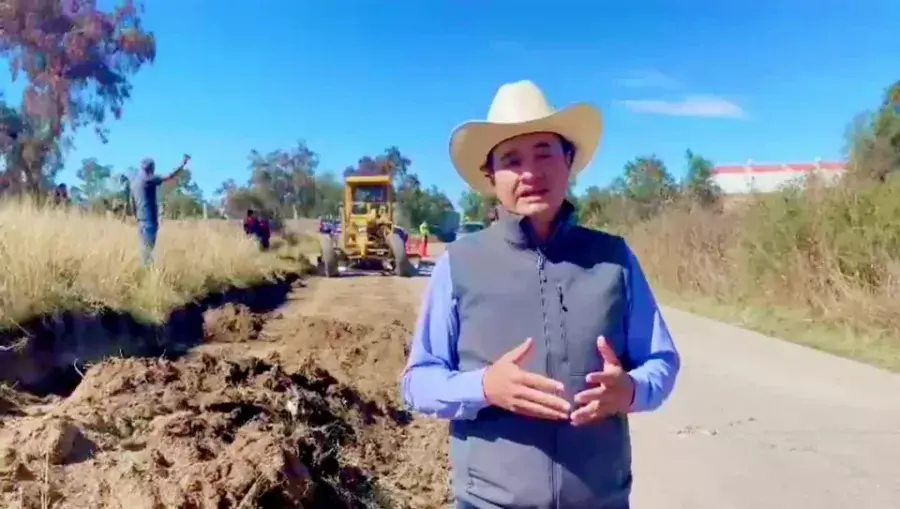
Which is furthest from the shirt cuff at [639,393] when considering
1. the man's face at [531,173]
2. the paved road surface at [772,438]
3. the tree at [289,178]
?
the tree at [289,178]

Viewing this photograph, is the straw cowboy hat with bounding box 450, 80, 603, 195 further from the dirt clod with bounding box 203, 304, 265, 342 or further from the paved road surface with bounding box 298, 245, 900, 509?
the dirt clod with bounding box 203, 304, 265, 342

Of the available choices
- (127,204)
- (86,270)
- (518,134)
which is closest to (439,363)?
(518,134)

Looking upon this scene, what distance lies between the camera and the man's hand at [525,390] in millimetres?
2135

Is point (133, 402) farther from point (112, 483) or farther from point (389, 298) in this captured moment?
point (389, 298)

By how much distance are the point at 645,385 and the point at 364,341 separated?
30.9ft

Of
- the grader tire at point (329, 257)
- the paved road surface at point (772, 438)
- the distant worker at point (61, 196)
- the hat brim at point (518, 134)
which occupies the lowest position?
the paved road surface at point (772, 438)

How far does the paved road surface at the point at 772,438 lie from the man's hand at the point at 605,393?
11.6ft

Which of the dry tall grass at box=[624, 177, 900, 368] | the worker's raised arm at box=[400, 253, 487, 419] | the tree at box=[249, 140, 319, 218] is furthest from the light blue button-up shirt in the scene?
the tree at box=[249, 140, 319, 218]

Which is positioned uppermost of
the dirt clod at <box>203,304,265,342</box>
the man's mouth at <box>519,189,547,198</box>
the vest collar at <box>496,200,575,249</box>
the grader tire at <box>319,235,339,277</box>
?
the man's mouth at <box>519,189,547,198</box>

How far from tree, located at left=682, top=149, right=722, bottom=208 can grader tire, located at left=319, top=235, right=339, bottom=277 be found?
983cm

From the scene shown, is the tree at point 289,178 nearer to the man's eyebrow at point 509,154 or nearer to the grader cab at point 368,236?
the grader cab at point 368,236

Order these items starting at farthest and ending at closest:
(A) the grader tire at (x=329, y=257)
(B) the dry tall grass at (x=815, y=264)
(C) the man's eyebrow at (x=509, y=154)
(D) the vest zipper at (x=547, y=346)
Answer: (A) the grader tire at (x=329, y=257)
(B) the dry tall grass at (x=815, y=264)
(C) the man's eyebrow at (x=509, y=154)
(D) the vest zipper at (x=547, y=346)

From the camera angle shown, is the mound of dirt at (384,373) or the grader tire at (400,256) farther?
the grader tire at (400,256)

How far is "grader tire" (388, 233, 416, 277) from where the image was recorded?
26406 millimetres
